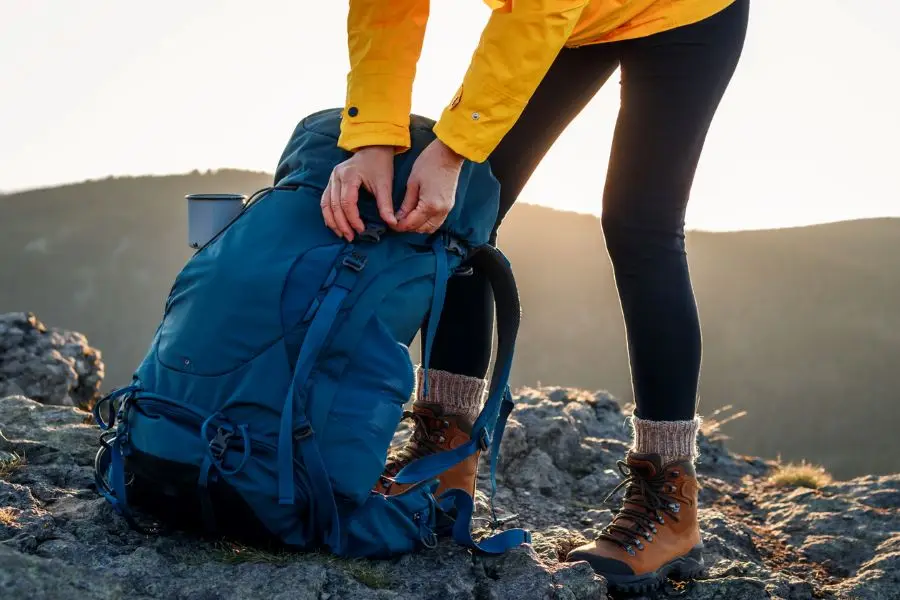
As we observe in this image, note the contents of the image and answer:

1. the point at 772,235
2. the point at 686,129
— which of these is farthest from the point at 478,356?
the point at 772,235

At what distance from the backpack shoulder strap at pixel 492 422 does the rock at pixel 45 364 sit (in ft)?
10.9

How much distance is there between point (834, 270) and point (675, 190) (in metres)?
30.2

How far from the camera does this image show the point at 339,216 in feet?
6.35

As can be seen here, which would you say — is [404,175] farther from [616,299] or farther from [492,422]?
[616,299]

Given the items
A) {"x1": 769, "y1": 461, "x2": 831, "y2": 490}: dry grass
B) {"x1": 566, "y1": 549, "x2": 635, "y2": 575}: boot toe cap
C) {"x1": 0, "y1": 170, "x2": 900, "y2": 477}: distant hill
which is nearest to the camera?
{"x1": 566, "y1": 549, "x2": 635, "y2": 575}: boot toe cap

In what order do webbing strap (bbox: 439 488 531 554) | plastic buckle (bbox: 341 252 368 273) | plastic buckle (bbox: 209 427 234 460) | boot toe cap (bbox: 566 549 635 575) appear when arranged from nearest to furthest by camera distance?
plastic buckle (bbox: 209 427 234 460) → plastic buckle (bbox: 341 252 368 273) → webbing strap (bbox: 439 488 531 554) → boot toe cap (bbox: 566 549 635 575)

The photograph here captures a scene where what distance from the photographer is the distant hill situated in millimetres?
27516

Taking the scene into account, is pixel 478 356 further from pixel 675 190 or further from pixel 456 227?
pixel 675 190

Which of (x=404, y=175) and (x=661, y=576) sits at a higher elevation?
(x=404, y=175)

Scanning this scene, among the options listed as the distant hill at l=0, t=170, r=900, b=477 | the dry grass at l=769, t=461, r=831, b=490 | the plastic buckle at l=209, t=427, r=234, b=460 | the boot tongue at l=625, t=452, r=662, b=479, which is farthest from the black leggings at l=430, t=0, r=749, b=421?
the distant hill at l=0, t=170, r=900, b=477

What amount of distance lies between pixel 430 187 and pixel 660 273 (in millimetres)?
757

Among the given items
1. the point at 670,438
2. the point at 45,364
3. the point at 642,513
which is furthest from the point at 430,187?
the point at 45,364

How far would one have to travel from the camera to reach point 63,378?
15.8 feet

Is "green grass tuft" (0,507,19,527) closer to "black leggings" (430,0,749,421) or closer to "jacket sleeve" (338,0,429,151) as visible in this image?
"jacket sleeve" (338,0,429,151)
